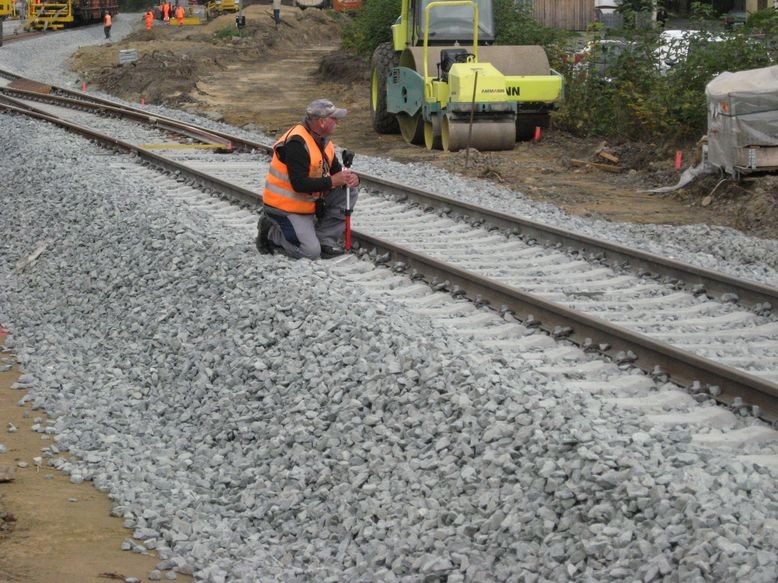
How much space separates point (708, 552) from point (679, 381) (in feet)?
7.09

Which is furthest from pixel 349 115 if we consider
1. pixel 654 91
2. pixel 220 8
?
pixel 220 8

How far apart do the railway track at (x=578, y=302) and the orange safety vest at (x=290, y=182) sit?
1.80 feet

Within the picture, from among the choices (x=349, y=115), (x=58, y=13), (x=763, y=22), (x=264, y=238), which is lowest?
(x=349, y=115)

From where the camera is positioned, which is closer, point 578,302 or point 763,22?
point 578,302

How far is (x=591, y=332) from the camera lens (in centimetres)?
719

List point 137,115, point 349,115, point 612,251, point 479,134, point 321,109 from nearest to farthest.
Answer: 1. point 321,109
2. point 612,251
3. point 479,134
4. point 137,115
5. point 349,115

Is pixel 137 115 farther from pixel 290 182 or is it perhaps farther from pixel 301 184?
pixel 301 184

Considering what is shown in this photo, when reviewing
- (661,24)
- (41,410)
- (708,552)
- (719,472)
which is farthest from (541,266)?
(661,24)

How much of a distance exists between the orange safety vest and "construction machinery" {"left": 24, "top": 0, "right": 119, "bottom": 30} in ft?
161

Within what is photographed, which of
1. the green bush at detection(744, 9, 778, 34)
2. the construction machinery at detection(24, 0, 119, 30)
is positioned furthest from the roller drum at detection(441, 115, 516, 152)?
the construction machinery at detection(24, 0, 119, 30)

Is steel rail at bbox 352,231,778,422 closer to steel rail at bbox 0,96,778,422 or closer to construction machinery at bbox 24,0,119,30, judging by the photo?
steel rail at bbox 0,96,778,422

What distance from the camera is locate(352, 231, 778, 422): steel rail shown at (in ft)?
19.9

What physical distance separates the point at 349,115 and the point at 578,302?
17.8 metres

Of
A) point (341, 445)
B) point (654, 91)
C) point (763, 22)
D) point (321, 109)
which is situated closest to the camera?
point (341, 445)
